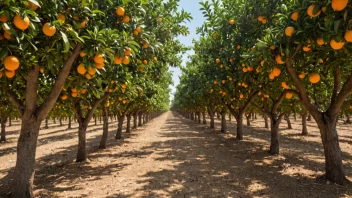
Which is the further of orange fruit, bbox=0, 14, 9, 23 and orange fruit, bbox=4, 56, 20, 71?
orange fruit, bbox=4, 56, 20, 71

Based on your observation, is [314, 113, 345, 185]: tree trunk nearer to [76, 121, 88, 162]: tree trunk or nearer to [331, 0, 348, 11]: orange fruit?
[331, 0, 348, 11]: orange fruit

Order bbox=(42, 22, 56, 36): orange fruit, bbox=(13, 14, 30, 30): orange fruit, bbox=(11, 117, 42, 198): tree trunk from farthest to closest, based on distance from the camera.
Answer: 1. bbox=(11, 117, 42, 198): tree trunk
2. bbox=(42, 22, 56, 36): orange fruit
3. bbox=(13, 14, 30, 30): orange fruit

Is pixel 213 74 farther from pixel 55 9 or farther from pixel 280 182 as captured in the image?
pixel 55 9

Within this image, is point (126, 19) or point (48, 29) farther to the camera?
point (126, 19)

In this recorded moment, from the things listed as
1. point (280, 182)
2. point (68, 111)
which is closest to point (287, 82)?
point (280, 182)

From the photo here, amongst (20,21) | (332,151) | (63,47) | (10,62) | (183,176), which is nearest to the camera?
(20,21)

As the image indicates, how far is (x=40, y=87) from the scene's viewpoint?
24.6ft

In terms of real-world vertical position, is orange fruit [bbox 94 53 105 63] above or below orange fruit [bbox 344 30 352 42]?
below

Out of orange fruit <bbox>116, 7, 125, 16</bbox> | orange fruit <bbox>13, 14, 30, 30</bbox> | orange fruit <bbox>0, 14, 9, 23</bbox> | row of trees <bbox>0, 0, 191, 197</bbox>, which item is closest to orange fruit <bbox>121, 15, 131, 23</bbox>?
row of trees <bbox>0, 0, 191, 197</bbox>

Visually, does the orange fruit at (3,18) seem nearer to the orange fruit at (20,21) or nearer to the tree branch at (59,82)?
the orange fruit at (20,21)

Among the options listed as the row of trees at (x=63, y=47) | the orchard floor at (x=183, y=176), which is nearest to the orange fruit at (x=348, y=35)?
the row of trees at (x=63, y=47)

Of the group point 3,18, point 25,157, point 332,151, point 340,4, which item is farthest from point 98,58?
point 332,151

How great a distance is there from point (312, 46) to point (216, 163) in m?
6.84

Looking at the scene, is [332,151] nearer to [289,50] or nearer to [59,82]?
[289,50]
